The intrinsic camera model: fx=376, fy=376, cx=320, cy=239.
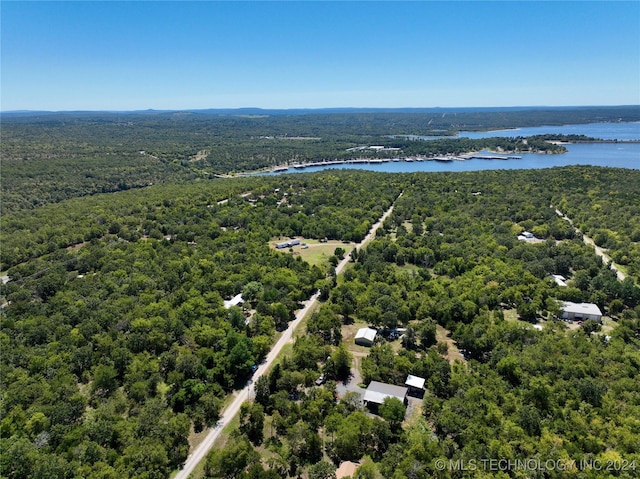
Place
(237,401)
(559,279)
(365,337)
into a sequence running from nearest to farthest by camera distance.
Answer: (237,401), (365,337), (559,279)

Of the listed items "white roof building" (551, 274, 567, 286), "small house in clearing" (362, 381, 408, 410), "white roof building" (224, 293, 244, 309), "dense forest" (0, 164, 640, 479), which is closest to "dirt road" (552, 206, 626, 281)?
"dense forest" (0, 164, 640, 479)

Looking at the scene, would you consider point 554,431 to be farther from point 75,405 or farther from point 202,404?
point 75,405

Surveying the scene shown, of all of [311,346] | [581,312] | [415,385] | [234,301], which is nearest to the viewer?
[415,385]

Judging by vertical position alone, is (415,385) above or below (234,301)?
below

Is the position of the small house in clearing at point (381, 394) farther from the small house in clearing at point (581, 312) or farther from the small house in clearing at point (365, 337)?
the small house in clearing at point (581, 312)

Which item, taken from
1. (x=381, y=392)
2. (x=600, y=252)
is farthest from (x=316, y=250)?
(x=600, y=252)

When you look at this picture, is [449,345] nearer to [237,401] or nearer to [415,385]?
[415,385]

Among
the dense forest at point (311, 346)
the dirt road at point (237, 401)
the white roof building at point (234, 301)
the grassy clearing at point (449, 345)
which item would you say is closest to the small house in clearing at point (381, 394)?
the dense forest at point (311, 346)

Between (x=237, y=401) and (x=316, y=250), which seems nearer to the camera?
(x=237, y=401)
